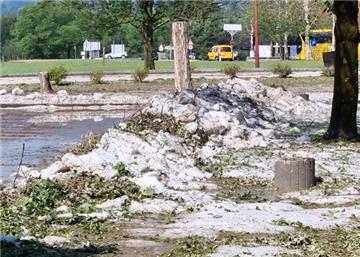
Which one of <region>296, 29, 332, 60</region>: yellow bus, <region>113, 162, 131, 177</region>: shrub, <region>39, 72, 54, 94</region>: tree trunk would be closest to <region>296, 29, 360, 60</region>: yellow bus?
<region>296, 29, 332, 60</region>: yellow bus

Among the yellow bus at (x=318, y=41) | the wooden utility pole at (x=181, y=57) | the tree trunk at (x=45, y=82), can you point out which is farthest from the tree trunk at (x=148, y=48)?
the yellow bus at (x=318, y=41)

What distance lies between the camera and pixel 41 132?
20.0m

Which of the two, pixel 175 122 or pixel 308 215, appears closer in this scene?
pixel 308 215

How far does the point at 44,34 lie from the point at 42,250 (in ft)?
293

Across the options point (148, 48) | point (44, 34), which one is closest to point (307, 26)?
point (148, 48)

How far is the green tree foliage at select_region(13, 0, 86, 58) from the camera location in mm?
94438

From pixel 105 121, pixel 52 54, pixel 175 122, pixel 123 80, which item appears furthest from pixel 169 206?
pixel 52 54

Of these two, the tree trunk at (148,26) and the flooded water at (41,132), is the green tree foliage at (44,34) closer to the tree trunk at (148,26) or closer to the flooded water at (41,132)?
the tree trunk at (148,26)

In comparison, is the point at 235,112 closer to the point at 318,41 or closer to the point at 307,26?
the point at 307,26

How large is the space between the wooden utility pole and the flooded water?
1956mm

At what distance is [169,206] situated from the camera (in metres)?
9.84

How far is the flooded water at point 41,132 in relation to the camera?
1511 centimetres

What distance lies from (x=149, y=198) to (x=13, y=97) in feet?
63.2

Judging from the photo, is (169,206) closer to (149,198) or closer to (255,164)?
(149,198)
